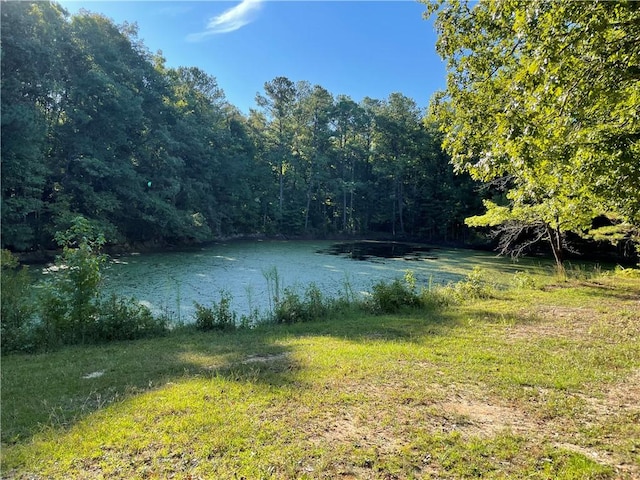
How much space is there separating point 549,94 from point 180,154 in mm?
32176

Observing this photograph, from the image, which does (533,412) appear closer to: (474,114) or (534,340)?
(534,340)

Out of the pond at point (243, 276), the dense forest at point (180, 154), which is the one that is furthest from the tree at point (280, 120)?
the pond at point (243, 276)

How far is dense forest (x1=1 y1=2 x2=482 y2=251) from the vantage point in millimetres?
19094

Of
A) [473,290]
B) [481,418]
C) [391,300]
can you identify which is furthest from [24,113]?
[481,418]

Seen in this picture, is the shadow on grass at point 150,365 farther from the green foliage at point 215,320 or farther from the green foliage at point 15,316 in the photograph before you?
the green foliage at point 15,316

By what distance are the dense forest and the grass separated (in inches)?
512

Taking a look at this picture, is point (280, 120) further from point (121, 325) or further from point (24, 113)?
point (121, 325)

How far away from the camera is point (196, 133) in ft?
105

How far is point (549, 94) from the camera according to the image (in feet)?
12.4

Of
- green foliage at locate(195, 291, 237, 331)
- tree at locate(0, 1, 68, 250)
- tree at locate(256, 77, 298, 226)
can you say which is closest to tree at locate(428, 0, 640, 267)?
green foliage at locate(195, 291, 237, 331)

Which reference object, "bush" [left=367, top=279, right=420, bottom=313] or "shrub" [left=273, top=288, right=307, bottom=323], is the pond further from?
"bush" [left=367, top=279, right=420, bottom=313]

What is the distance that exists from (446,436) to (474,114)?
4490mm

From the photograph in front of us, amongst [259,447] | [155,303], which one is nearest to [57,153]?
Answer: [155,303]

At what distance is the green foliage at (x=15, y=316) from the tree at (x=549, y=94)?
7.89 m
